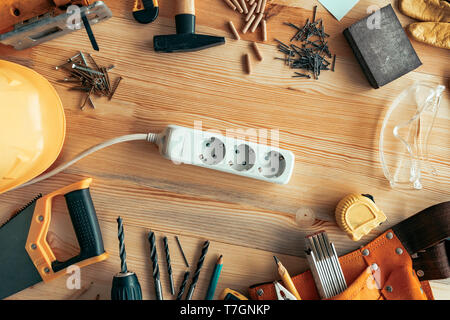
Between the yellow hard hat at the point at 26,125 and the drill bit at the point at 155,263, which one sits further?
the drill bit at the point at 155,263

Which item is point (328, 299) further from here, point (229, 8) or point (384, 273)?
point (229, 8)

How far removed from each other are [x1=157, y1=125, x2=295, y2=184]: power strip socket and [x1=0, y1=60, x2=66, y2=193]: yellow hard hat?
0.28m

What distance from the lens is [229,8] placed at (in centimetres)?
97

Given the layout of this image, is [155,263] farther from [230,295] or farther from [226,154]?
[226,154]

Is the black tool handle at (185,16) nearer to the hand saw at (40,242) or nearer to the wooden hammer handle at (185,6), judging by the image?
the wooden hammer handle at (185,6)

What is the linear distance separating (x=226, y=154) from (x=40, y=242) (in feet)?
1.86

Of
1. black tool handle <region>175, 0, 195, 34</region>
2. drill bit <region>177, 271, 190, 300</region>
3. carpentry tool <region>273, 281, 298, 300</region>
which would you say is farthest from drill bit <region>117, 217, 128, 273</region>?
black tool handle <region>175, 0, 195, 34</region>

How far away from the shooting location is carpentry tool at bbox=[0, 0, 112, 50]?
2.80 feet

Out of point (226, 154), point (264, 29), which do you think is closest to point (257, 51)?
point (264, 29)

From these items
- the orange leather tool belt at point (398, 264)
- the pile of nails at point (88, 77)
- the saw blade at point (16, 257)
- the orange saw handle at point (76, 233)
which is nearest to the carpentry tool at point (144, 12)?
the pile of nails at point (88, 77)

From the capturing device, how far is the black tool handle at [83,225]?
36.2 inches

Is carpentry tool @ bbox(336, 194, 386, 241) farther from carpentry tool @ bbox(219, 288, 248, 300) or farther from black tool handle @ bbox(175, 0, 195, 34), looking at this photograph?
black tool handle @ bbox(175, 0, 195, 34)
